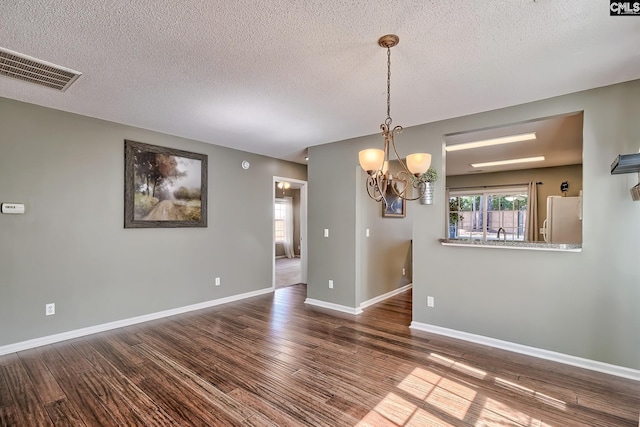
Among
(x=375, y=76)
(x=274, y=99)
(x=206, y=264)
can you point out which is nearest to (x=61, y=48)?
(x=274, y=99)

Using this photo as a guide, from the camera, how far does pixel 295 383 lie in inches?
99.6

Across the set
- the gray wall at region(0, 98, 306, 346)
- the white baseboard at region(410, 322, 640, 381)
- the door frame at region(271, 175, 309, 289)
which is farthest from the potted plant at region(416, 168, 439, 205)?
the gray wall at region(0, 98, 306, 346)

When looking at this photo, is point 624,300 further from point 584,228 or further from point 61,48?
point 61,48

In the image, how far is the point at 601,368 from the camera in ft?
8.97

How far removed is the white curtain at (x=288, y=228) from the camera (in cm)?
1076

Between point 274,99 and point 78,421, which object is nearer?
point 78,421

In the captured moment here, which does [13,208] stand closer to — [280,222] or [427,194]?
[427,194]

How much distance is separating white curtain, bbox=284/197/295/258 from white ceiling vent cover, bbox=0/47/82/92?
8162 millimetres

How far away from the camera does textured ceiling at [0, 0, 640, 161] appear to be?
5.87ft

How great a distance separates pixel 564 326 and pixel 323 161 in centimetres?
359

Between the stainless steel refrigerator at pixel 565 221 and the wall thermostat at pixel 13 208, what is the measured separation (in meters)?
6.23

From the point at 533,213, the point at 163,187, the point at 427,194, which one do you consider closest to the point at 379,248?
the point at 427,194

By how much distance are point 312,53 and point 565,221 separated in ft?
12.4

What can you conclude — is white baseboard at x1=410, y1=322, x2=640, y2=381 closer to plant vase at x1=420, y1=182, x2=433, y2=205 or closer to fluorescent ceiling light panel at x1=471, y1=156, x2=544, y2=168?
plant vase at x1=420, y1=182, x2=433, y2=205
